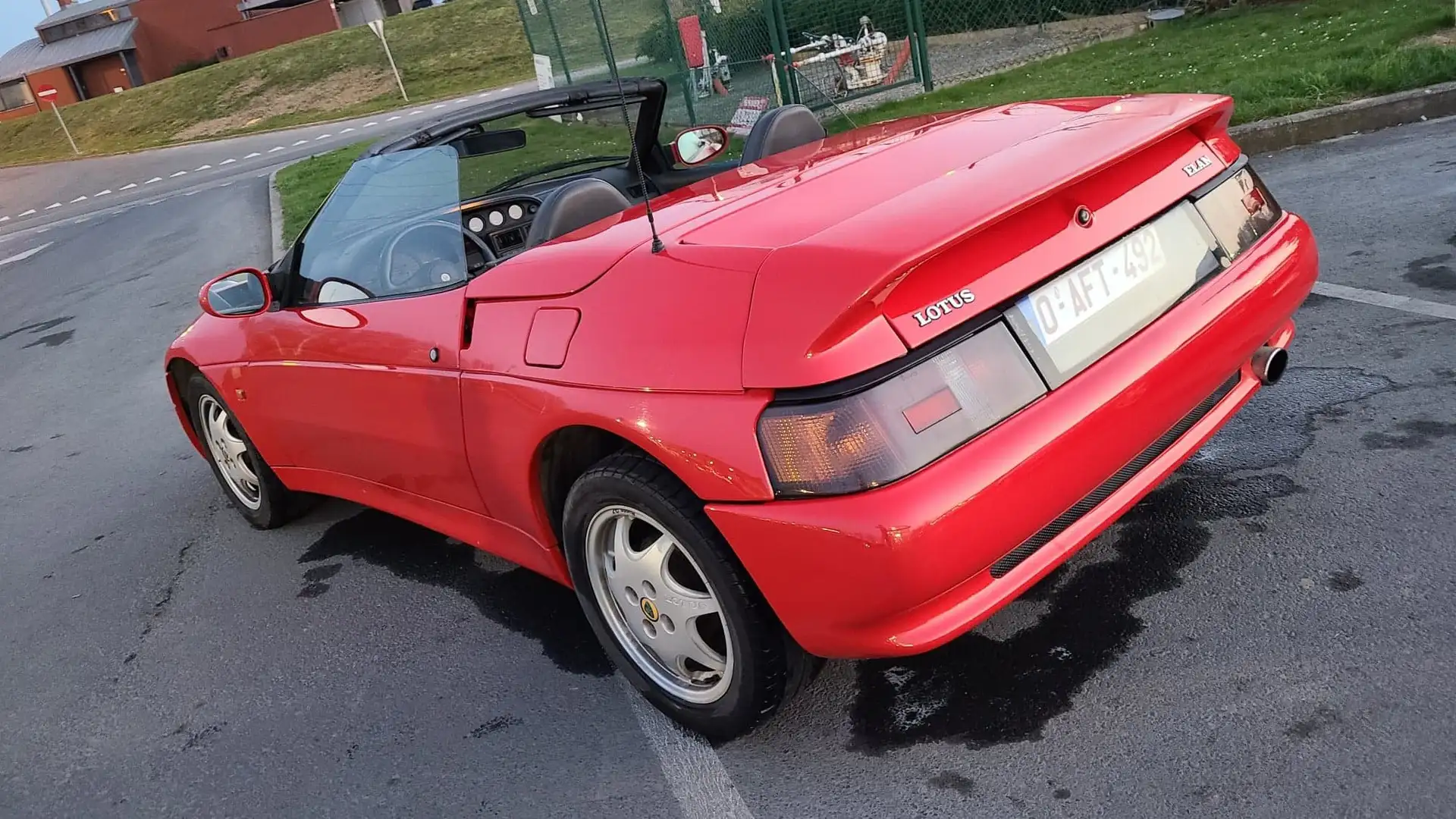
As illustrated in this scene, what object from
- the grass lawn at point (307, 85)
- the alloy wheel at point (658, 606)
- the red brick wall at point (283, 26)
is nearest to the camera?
the alloy wheel at point (658, 606)

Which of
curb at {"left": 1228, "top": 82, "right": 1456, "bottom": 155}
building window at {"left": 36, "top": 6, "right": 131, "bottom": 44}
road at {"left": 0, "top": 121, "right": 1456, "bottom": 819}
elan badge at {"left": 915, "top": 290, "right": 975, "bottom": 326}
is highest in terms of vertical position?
building window at {"left": 36, "top": 6, "right": 131, "bottom": 44}

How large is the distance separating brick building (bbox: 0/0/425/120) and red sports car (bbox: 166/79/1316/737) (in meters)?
67.3

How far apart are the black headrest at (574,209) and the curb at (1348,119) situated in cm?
555

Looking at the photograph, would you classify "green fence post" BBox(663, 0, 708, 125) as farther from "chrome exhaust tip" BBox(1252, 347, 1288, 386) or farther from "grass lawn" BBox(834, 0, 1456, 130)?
"chrome exhaust tip" BBox(1252, 347, 1288, 386)

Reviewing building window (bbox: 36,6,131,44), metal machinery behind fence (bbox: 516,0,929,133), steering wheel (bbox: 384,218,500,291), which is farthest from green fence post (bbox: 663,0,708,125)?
building window (bbox: 36,6,131,44)

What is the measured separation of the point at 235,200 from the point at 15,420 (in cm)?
1169

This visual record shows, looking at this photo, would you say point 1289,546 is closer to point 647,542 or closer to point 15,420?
point 647,542

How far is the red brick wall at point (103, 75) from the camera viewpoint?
66.2m

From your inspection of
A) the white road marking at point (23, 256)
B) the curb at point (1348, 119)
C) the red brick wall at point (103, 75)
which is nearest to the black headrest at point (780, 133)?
the curb at point (1348, 119)

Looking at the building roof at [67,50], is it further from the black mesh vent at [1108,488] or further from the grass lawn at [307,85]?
the black mesh vent at [1108,488]

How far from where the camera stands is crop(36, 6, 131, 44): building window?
6844 centimetres

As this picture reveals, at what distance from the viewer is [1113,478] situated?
8.00 feet

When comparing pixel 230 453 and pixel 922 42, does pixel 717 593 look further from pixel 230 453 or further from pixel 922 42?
pixel 922 42

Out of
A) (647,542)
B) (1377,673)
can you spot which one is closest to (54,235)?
(647,542)
